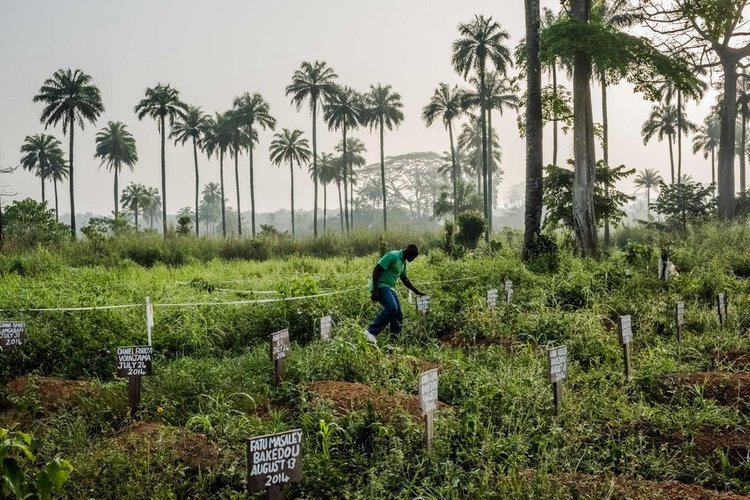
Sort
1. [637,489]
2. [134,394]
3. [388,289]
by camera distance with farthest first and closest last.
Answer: [388,289]
[134,394]
[637,489]

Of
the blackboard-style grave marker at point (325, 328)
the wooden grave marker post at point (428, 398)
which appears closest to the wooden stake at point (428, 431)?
the wooden grave marker post at point (428, 398)

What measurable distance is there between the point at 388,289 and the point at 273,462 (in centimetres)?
477

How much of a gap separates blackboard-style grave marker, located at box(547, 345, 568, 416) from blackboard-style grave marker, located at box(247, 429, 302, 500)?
235cm

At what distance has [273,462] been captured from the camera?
11.0 ft

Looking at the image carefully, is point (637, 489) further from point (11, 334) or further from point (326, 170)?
point (326, 170)

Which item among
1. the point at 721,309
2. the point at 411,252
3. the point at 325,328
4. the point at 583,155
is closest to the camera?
the point at 325,328

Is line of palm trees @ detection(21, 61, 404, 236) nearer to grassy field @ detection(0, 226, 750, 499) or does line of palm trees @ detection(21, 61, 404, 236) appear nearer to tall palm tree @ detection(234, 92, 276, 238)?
tall palm tree @ detection(234, 92, 276, 238)

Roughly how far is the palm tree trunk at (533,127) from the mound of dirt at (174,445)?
10860 mm

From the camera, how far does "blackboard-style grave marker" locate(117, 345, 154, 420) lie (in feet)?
17.3

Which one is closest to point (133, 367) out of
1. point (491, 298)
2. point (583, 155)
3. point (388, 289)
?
point (388, 289)

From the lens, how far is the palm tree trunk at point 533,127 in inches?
551

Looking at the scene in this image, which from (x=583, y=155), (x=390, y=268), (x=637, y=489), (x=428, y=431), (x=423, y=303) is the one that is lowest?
(x=637, y=489)

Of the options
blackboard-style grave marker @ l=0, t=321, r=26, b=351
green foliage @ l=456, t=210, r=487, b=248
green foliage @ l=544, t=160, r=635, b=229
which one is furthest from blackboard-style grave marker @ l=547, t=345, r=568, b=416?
green foliage @ l=456, t=210, r=487, b=248

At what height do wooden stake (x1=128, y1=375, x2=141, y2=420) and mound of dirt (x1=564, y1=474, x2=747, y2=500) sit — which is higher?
wooden stake (x1=128, y1=375, x2=141, y2=420)
